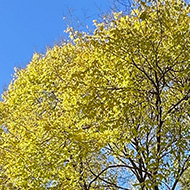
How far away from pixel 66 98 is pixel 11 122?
275 centimetres

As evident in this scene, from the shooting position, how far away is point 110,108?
6.13 metres

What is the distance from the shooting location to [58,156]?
333 inches

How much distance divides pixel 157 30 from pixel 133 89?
1403 millimetres

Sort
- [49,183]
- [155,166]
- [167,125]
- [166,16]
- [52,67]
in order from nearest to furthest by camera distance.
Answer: [155,166]
[166,16]
[167,125]
[49,183]
[52,67]

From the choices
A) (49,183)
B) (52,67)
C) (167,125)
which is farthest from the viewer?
(52,67)

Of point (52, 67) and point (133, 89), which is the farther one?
point (52, 67)

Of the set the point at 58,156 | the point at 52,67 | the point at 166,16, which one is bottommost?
the point at 58,156

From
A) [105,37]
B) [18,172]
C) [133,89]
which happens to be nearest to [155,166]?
[133,89]

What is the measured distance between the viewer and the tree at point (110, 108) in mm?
5965

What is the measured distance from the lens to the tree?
5.96 metres

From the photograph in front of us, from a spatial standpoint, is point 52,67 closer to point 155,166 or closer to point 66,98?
point 66,98

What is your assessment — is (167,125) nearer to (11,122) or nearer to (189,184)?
(189,184)

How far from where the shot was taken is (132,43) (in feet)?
19.5

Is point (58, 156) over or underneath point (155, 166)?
over
